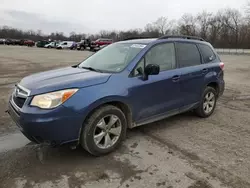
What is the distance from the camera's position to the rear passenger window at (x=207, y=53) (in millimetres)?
5459

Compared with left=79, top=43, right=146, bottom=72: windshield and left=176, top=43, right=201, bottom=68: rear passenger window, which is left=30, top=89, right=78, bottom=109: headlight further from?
left=176, top=43, right=201, bottom=68: rear passenger window

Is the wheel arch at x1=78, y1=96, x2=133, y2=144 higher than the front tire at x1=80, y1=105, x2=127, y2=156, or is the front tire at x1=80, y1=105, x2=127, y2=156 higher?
the wheel arch at x1=78, y1=96, x2=133, y2=144

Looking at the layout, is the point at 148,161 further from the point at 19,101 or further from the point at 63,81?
the point at 19,101

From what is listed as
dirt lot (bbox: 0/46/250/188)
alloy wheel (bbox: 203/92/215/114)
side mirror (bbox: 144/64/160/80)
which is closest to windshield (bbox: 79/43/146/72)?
side mirror (bbox: 144/64/160/80)

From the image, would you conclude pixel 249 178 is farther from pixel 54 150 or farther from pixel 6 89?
pixel 6 89

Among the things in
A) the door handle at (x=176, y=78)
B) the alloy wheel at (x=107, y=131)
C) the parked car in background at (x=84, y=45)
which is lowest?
the alloy wheel at (x=107, y=131)

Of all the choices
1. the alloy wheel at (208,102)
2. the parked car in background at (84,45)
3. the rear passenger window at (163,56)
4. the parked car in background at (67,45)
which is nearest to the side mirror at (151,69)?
the rear passenger window at (163,56)

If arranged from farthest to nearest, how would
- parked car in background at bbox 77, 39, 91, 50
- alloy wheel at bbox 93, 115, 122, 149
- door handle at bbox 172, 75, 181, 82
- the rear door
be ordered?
parked car in background at bbox 77, 39, 91, 50, the rear door, door handle at bbox 172, 75, 181, 82, alloy wheel at bbox 93, 115, 122, 149

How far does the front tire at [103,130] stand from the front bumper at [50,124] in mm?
185

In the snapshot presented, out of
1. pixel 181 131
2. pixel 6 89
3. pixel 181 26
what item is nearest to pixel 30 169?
pixel 181 131

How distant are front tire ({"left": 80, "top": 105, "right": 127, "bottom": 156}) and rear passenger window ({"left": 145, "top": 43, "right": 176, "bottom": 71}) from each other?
3.63ft

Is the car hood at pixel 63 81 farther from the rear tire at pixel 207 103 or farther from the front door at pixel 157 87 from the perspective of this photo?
the rear tire at pixel 207 103

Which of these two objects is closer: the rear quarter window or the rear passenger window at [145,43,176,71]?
the rear passenger window at [145,43,176,71]

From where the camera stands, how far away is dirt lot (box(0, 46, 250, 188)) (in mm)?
3096
